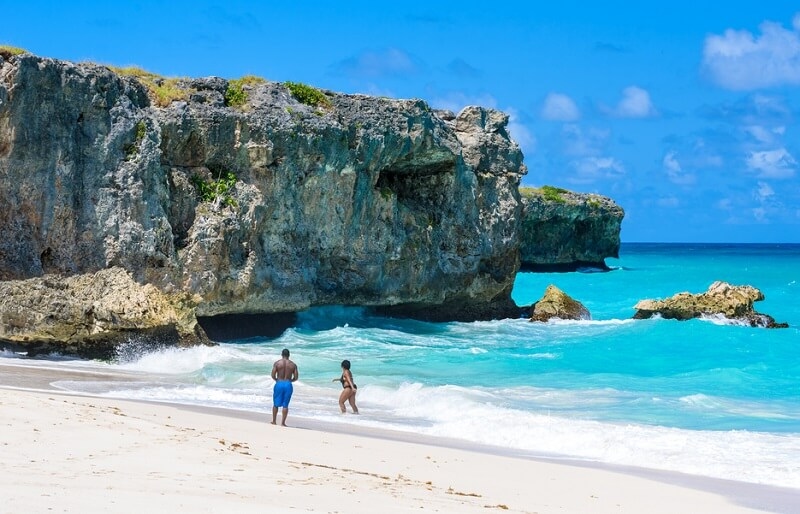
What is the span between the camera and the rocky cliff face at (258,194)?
2297 cm

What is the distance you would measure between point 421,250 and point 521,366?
8.01m

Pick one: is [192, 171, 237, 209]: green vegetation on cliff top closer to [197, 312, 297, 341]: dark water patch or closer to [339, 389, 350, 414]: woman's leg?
[197, 312, 297, 341]: dark water patch

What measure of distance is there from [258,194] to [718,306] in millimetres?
17824

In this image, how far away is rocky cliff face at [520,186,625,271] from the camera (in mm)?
69750

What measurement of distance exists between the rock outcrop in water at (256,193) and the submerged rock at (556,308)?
1.72 metres

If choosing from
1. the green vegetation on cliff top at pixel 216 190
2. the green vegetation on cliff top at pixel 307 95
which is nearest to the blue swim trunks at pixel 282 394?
the green vegetation on cliff top at pixel 216 190

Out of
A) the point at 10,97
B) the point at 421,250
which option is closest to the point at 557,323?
the point at 421,250

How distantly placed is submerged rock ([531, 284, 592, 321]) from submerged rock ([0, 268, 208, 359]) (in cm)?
1601

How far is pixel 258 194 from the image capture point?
26547 mm

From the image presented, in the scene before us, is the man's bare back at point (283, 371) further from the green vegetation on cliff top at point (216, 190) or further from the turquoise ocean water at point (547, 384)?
the green vegetation on cliff top at point (216, 190)

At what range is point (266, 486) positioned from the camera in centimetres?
921

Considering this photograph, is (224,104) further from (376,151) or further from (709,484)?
(709,484)

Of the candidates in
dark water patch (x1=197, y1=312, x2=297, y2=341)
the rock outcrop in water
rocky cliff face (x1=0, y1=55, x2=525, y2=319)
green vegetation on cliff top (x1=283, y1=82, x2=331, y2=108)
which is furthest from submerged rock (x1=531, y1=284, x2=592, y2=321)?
green vegetation on cliff top (x1=283, y1=82, x2=331, y2=108)

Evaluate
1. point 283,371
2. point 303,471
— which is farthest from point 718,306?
point 303,471
